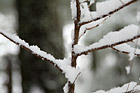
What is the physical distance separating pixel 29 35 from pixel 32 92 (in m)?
0.37

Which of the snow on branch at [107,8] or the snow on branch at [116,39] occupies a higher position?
the snow on branch at [107,8]

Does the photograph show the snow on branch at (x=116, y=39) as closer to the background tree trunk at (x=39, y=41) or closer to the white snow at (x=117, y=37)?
the white snow at (x=117, y=37)

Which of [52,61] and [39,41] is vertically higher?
[39,41]

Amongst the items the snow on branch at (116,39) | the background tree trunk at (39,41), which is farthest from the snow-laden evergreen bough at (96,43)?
the background tree trunk at (39,41)

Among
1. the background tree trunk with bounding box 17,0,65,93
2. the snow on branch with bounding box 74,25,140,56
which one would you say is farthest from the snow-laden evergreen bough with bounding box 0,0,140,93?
the background tree trunk with bounding box 17,0,65,93

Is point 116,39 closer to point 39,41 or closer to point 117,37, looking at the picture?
point 117,37

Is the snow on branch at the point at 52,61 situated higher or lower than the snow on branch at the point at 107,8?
lower

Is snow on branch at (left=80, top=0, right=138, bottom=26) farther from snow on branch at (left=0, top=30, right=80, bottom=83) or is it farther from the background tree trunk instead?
A: the background tree trunk

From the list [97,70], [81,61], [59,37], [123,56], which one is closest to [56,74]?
[59,37]

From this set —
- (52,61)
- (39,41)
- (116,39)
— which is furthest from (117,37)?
(39,41)

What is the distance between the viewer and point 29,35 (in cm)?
136

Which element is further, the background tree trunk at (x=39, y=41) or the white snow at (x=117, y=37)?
the background tree trunk at (x=39, y=41)

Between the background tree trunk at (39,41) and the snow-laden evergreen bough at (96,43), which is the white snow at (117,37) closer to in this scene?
the snow-laden evergreen bough at (96,43)

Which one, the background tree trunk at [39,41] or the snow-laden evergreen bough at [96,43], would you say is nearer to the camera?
the snow-laden evergreen bough at [96,43]
